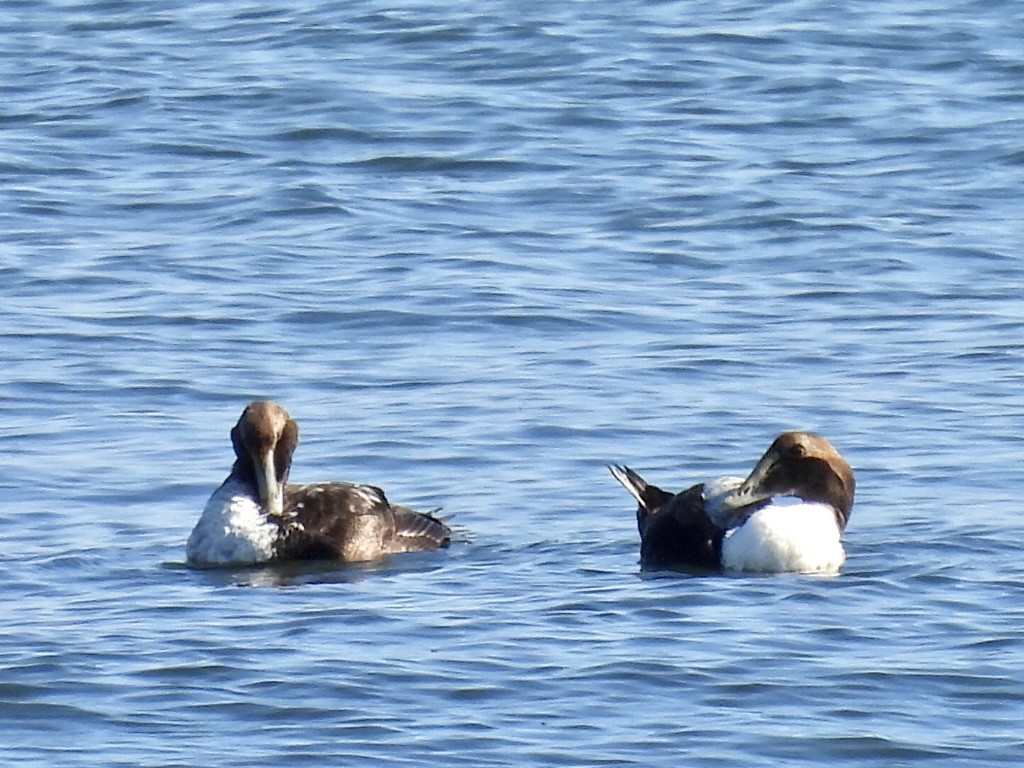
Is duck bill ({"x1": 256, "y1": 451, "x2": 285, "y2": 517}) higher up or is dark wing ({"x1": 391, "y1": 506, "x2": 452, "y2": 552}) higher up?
duck bill ({"x1": 256, "y1": 451, "x2": 285, "y2": 517})

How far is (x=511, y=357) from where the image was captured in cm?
1520

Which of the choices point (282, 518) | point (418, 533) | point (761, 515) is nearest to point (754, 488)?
point (761, 515)

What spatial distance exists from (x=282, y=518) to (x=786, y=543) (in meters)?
2.23

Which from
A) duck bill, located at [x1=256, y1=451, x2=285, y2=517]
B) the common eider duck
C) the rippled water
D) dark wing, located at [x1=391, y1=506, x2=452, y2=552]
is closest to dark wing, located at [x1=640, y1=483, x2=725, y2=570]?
the common eider duck

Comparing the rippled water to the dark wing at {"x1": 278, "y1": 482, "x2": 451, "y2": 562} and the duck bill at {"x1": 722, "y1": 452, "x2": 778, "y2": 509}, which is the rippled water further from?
the duck bill at {"x1": 722, "y1": 452, "x2": 778, "y2": 509}

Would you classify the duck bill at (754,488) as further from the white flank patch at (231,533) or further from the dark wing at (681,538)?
the white flank patch at (231,533)

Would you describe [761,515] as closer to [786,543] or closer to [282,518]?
[786,543]

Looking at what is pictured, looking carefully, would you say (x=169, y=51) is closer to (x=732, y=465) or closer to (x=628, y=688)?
(x=732, y=465)

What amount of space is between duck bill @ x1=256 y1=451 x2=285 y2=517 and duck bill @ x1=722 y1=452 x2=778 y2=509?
1923 millimetres

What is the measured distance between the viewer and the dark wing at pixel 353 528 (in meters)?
11.6

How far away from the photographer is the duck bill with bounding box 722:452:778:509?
37.5ft

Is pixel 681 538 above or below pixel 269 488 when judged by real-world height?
below

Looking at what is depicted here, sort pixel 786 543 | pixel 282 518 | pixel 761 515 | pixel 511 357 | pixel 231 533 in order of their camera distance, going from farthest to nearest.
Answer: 1. pixel 511 357
2. pixel 282 518
3. pixel 231 533
4. pixel 761 515
5. pixel 786 543

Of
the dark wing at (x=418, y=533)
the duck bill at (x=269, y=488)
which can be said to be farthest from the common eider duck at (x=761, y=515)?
the duck bill at (x=269, y=488)
